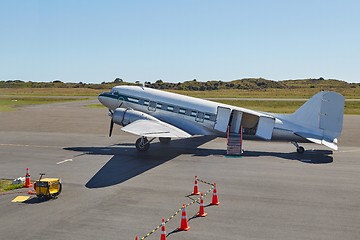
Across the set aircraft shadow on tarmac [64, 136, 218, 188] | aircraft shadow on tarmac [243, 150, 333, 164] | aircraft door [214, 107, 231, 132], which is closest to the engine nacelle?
aircraft shadow on tarmac [64, 136, 218, 188]

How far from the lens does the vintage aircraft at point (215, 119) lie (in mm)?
25891

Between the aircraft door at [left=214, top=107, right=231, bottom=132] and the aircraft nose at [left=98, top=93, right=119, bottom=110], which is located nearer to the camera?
the aircraft door at [left=214, top=107, right=231, bottom=132]

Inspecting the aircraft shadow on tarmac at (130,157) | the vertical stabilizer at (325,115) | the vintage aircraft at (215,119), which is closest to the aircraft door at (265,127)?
the vintage aircraft at (215,119)

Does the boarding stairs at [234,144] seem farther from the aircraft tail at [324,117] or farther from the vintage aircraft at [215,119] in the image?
the aircraft tail at [324,117]

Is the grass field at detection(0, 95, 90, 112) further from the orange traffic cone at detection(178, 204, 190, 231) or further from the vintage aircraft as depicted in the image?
the orange traffic cone at detection(178, 204, 190, 231)

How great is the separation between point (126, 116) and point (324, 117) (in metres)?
14.6

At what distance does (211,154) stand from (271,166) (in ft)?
17.7

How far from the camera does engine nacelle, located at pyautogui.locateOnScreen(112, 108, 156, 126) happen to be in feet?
92.3

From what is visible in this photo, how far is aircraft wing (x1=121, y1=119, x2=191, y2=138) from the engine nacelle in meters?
0.50

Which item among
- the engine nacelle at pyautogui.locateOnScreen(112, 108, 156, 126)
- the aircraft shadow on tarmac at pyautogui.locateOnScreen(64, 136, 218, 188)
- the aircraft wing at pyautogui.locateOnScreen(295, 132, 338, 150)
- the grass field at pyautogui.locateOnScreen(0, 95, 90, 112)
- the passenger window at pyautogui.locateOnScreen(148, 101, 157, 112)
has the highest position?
the passenger window at pyautogui.locateOnScreen(148, 101, 157, 112)

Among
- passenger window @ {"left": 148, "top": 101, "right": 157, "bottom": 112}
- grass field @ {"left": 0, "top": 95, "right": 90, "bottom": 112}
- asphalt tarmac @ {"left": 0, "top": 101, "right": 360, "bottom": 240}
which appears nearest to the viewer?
asphalt tarmac @ {"left": 0, "top": 101, "right": 360, "bottom": 240}

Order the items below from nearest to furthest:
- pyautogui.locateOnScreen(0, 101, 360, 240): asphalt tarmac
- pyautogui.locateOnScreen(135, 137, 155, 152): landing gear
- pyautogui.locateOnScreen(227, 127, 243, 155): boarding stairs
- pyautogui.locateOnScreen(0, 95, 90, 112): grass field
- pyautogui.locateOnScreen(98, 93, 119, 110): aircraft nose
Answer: pyautogui.locateOnScreen(0, 101, 360, 240): asphalt tarmac → pyautogui.locateOnScreen(227, 127, 243, 155): boarding stairs → pyautogui.locateOnScreen(135, 137, 155, 152): landing gear → pyautogui.locateOnScreen(98, 93, 119, 110): aircraft nose → pyautogui.locateOnScreen(0, 95, 90, 112): grass field

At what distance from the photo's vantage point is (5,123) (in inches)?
1789

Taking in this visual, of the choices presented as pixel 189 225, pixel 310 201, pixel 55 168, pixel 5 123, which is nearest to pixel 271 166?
pixel 310 201
